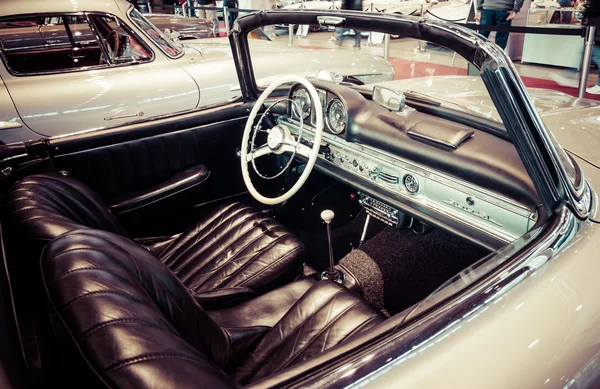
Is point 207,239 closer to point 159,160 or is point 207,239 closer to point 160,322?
point 159,160

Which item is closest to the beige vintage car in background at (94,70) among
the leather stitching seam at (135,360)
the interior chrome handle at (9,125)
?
the interior chrome handle at (9,125)

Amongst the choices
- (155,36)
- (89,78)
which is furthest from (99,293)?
(155,36)

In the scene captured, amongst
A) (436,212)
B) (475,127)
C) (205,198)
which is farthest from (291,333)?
(205,198)

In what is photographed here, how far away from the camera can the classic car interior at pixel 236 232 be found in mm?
1004

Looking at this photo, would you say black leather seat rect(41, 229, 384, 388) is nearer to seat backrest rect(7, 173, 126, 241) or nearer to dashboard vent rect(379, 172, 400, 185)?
seat backrest rect(7, 173, 126, 241)

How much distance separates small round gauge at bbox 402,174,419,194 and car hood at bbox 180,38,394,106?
1965 millimetres

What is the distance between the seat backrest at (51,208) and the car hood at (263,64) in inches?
80.5

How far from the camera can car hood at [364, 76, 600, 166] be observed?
181 centimetres

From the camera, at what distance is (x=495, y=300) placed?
3.58 feet

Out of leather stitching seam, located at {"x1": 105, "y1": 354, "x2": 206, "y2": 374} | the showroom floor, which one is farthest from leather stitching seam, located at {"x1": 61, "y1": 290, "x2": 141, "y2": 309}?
the showroom floor

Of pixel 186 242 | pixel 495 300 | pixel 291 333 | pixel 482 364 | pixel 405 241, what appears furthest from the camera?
pixel 405 241

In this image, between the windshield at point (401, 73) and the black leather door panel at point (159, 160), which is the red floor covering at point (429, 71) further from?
the black leather door panel at point (159, 160)

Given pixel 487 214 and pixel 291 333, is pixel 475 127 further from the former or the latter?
pixel 291 333

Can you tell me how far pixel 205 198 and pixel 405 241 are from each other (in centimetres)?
119
